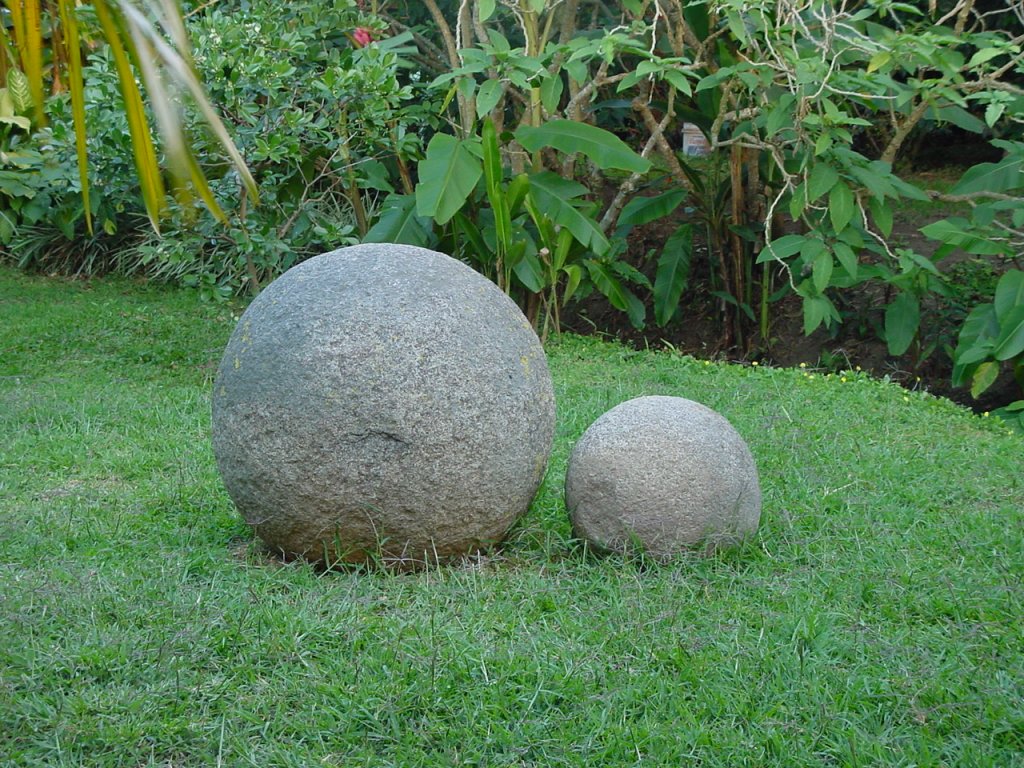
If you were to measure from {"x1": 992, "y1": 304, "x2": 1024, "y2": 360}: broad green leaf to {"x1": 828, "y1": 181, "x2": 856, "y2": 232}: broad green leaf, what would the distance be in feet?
4.17

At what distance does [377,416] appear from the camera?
151 inches

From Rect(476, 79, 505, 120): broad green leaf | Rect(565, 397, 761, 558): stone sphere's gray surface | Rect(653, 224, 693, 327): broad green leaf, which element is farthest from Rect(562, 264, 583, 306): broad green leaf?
Rect(565, 397, 761, 558): stone sphere's gray surface

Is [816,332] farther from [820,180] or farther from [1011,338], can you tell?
[1011,338]

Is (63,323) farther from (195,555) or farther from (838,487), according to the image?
(838,487)

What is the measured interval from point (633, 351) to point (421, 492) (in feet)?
15.0

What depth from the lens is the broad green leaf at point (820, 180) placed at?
7.62m

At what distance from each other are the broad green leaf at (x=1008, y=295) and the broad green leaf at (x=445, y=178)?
3.69 meters

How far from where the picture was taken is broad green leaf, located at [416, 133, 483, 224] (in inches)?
289

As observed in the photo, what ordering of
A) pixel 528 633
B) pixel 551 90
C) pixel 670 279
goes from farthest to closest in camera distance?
pixel 670 279, pixel 551 90, pixel 528 633

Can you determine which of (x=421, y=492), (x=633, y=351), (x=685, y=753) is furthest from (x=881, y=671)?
(x=633, y=351)

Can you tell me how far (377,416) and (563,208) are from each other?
4.61 meters

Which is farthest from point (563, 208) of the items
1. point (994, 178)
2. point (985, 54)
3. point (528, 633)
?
point (528, 633)

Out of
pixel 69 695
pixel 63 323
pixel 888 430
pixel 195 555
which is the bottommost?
pixel 63 323

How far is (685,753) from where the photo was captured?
285cm
